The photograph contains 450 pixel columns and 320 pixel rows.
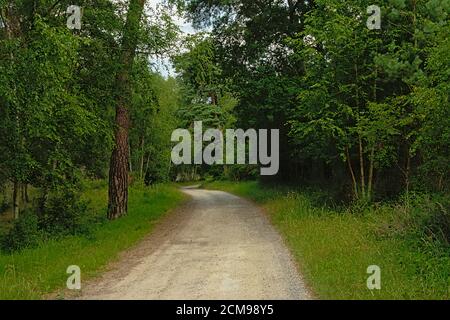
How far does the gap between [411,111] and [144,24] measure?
8465 mm

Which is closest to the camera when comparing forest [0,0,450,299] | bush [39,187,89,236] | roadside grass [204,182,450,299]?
roadside grass [204,182,450,299]

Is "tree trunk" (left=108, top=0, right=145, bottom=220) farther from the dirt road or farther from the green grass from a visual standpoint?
the dirt road

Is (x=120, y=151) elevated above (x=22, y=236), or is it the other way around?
(x=120, y=151)

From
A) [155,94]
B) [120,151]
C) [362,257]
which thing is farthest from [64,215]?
[362,257]

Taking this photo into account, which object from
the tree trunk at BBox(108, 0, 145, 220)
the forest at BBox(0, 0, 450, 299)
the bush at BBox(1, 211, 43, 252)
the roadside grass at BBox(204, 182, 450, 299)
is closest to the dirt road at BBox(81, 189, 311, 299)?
the roadside grass at BBox(204, 182, 450, 299)

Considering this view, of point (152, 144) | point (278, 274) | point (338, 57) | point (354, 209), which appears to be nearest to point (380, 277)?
point (278, 274)

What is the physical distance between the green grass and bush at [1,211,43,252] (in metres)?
0.39

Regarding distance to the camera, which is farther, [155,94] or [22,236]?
[155,94]

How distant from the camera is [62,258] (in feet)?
33.0

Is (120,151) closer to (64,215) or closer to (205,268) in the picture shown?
(64,215)

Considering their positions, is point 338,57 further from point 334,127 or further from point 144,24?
point 144,24

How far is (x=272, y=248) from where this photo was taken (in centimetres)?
1102

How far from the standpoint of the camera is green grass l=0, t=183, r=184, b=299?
7812 mm

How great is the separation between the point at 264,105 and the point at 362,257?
1369 centimetres
